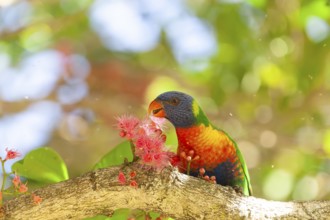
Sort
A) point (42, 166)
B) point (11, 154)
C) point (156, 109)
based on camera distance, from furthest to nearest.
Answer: point (156, 109), point (42, 166), point (11, 154)

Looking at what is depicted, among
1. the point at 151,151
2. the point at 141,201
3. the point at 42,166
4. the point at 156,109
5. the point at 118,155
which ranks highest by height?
the point at 156,109

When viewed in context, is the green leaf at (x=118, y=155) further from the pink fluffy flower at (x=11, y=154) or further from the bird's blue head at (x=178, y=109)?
the pink fluffy flower at (x=11, y=154)

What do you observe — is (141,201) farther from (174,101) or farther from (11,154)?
(174,101)

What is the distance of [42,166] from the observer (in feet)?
8.57

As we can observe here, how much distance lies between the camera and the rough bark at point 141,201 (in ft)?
7.03

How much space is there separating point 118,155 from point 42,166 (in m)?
0.31

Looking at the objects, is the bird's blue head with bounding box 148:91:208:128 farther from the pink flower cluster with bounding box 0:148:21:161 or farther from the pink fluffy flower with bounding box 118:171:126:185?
the pink flower cluster with bounding box 0:148:21:161

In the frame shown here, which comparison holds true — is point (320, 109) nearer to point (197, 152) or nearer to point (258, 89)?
point (258, 89)

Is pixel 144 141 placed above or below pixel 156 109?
below

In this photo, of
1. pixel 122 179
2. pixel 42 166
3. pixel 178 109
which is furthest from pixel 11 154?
pixel 178 109

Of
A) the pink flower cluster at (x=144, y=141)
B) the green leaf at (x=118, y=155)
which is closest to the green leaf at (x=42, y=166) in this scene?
the green leaf at (x=118, y=155)

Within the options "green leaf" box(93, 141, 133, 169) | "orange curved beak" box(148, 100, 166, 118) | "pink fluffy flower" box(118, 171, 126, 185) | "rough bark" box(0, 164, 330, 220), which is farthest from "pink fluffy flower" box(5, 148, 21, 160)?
"orange curved beak" box(148, 100, 166, 118)

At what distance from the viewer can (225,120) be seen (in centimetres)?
511

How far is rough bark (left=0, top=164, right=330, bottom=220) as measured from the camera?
214 centimetres
